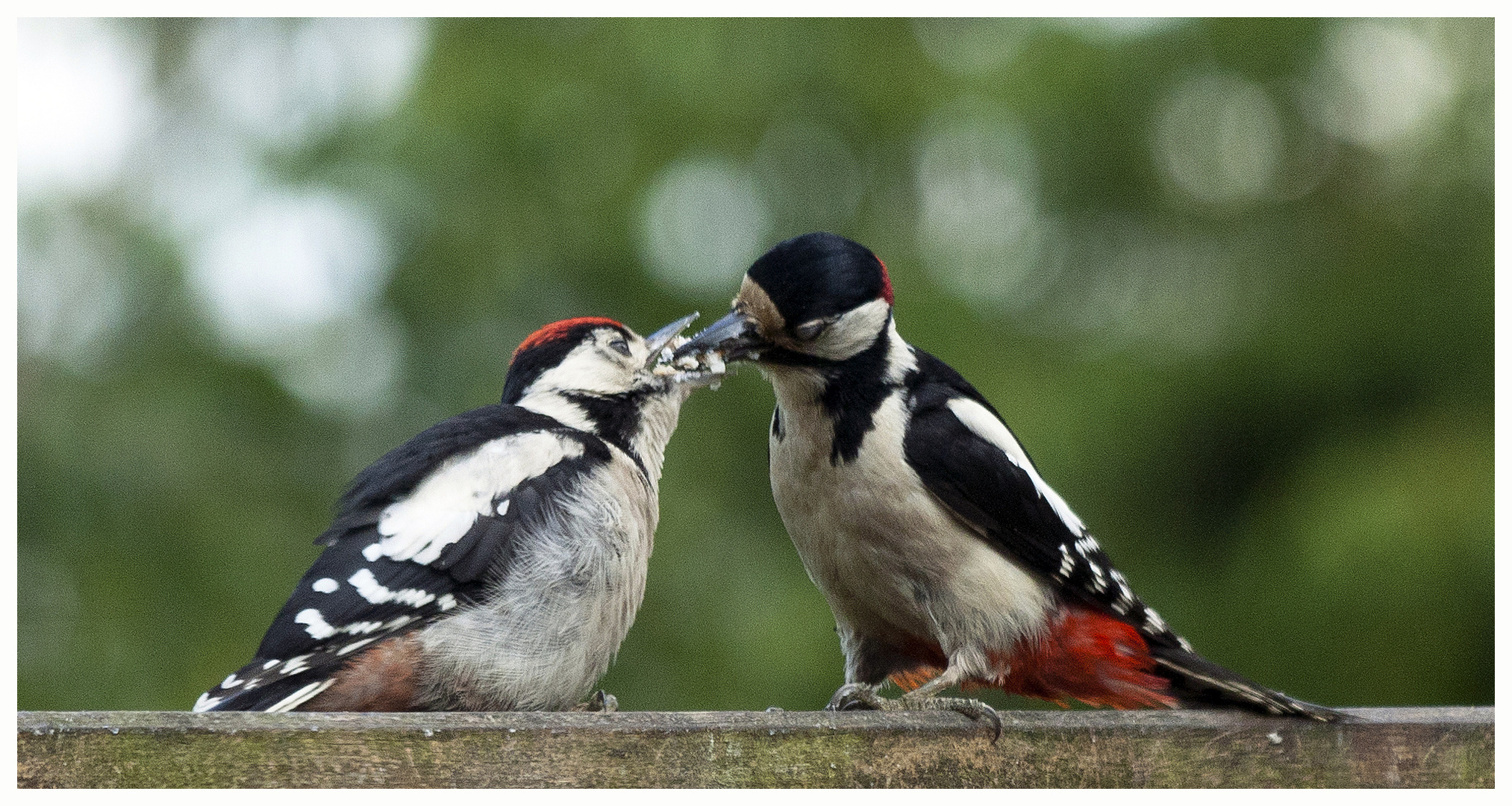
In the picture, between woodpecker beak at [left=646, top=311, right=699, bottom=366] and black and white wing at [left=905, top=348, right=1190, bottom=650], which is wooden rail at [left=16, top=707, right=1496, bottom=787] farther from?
woodpecker beak at [left=646, top=311, right=699, bottom=366]

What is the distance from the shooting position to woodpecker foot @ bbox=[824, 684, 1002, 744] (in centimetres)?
231

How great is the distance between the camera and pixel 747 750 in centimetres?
210

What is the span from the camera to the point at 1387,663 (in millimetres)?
5008

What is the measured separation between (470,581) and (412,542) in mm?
118

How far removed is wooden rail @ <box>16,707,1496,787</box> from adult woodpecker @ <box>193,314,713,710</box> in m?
0.33

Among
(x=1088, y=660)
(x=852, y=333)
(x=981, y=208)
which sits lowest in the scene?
(x=1088, y=660)

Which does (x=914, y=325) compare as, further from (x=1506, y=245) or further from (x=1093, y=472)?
(x=1506, y=245)

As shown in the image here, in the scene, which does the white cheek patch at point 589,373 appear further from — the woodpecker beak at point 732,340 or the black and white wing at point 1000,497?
the black and white wing at point 1000,497

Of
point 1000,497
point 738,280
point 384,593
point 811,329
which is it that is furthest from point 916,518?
point 738,280

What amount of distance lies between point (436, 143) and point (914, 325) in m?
1.98

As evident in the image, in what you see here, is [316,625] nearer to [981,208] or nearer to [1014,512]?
[1014,512]

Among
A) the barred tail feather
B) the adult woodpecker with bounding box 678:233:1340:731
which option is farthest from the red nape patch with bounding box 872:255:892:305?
the barred tail feather

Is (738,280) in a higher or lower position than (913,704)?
higher
